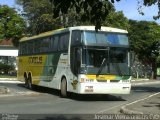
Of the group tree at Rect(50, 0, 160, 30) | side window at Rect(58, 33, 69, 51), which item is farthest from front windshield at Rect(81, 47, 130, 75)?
tree at Rect(50, 0, 160, 30)

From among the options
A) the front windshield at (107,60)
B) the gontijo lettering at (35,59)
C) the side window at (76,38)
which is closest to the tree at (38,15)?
the gontijo lettering at (35,59)

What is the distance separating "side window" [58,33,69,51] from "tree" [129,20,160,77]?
50173 mm

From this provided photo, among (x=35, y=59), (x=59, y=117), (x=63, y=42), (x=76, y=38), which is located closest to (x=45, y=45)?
(x=35, y=59)

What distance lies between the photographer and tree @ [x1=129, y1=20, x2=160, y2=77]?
75938 mm

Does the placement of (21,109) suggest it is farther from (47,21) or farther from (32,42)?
(47,21)

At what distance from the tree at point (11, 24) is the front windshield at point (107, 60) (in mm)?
32897

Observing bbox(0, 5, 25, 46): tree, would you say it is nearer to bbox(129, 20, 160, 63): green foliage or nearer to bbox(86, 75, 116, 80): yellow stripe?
bbox(129, 20, 160, 63): green foliage

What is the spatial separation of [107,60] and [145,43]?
5568cm

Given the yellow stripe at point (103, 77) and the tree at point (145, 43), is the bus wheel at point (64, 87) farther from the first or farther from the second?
the tree at point (145, 43)

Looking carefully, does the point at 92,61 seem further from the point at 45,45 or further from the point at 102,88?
the point at 45,45

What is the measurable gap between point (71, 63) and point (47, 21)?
76.9 feet

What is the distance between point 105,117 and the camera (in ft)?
50.3

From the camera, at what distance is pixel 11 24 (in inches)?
2223

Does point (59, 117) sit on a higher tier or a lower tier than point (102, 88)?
lower
